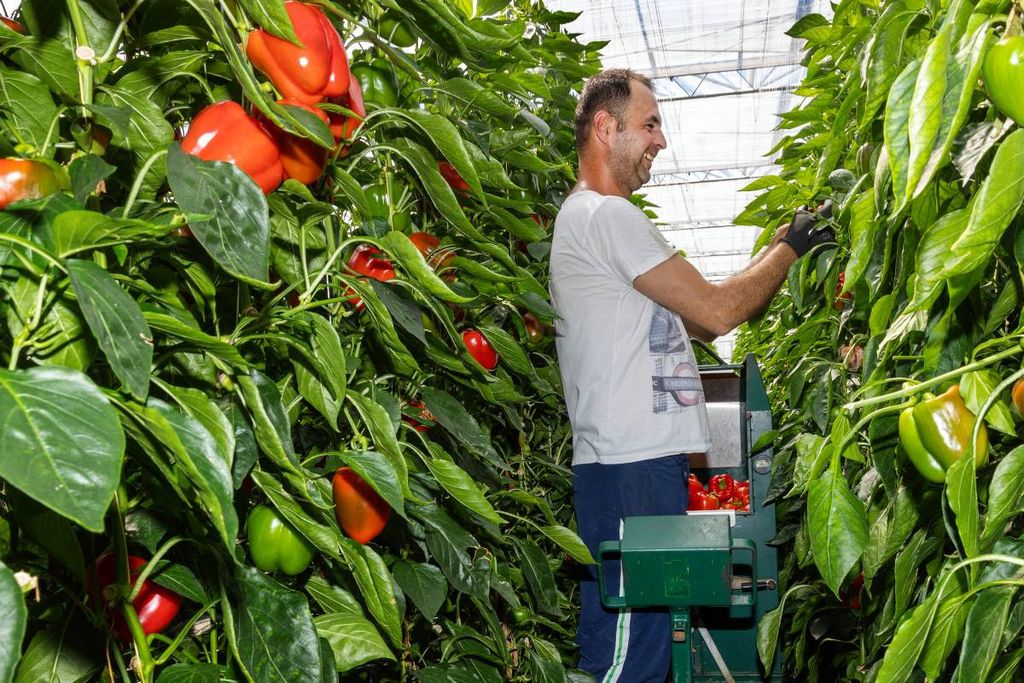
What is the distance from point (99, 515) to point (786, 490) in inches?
91.3

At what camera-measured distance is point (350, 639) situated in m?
0.98

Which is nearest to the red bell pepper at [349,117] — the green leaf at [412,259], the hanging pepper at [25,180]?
the green leaf at [412,259]

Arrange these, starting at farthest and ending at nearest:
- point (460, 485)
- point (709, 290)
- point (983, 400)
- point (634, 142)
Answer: point (634, 142)
point (709, 290)
point (460, 485)
point (983, 400)

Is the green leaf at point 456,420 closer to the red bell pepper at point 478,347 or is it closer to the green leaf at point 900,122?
the red bell pepper at point 478,347

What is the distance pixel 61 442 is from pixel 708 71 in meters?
9.88

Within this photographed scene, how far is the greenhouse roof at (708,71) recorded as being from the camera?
26.9ft

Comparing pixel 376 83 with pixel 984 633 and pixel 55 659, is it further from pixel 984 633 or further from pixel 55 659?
pixel 984 633

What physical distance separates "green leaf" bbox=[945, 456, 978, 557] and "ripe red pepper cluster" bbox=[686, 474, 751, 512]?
8.35ft

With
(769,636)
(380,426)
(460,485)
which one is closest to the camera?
(380,426)

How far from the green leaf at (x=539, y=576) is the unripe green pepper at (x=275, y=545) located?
0.86 meters

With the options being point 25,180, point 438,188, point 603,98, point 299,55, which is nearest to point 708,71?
point 603,98

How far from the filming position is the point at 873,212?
108 centimetres

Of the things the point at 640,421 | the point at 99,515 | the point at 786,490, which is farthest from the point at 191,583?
Result: the point at 786,490

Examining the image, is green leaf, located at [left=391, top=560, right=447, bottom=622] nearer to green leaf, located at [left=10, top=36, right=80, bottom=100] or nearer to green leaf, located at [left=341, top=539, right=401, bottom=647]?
green leaf, located at [left=341, top=539, right=401, bottom=647]
